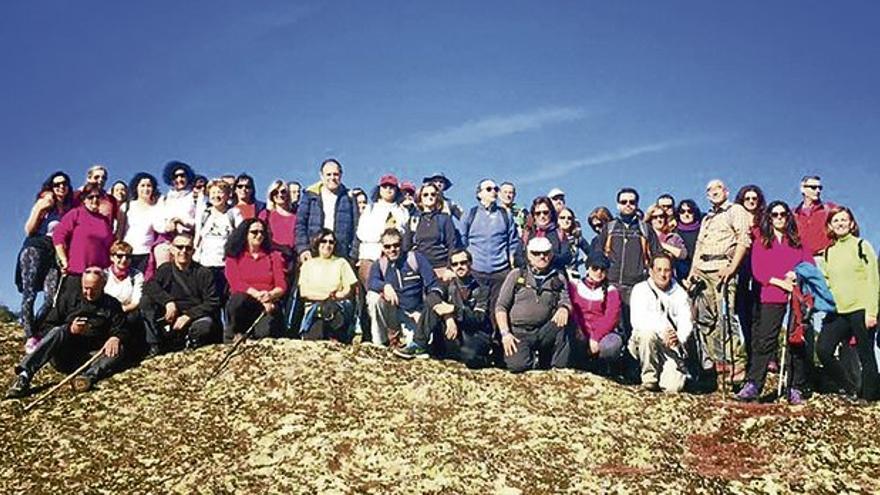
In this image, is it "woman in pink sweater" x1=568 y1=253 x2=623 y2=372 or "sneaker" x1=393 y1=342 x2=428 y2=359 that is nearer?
"sneaker" x1=393 y1=342 x2=428 y2=359

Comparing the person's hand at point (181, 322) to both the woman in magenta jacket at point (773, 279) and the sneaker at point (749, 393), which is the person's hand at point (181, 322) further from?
the woman in magenta jacket at point (773, 279)

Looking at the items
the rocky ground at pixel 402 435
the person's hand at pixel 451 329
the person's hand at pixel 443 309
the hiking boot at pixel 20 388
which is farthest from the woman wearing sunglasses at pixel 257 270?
the hiking boot at pixel 20 388

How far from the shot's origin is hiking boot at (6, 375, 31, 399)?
10578 millimetres

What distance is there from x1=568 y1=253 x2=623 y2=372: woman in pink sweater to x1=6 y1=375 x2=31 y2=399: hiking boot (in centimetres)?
847

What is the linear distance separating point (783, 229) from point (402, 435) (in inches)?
296

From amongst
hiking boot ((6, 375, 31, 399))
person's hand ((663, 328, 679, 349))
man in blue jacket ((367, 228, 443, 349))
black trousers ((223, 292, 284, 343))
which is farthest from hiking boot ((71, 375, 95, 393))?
person's hand ((663, 328, 679, 349))

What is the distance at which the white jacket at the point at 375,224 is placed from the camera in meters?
14.8

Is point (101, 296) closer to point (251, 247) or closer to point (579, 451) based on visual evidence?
point (251, 247)

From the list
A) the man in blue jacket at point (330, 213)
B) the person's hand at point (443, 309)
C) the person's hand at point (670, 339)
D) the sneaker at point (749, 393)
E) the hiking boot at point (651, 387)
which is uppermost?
the man in blue jacket at point (330, 213)

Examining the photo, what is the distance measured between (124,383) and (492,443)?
18.1 ft

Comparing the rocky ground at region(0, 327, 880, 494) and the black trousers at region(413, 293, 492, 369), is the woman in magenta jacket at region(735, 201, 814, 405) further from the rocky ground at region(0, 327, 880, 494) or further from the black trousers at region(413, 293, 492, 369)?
the black trousers at region(413, 293, 492, 369)

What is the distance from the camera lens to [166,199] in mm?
14570

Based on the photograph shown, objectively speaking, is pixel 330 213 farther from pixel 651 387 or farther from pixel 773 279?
pixel 773 279

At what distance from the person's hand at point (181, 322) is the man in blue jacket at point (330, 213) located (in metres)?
2.60
